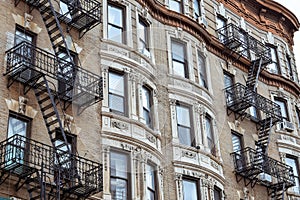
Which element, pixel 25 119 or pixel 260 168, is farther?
pixel 260 168

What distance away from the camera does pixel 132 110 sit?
2253cm

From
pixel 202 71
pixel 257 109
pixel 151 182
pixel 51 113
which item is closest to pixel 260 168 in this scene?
pixel 257 109

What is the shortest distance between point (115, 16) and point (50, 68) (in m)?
5.50

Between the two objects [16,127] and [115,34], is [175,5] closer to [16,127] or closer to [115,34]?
[115,34]

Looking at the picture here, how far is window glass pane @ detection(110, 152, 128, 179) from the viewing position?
2092 cm

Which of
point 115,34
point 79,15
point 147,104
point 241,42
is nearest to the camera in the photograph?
point 79,15

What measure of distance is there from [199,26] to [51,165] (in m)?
12.7

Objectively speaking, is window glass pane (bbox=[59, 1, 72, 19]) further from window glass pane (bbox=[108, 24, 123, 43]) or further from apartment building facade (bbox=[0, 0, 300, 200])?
window glass pane (bbox=[108, 24, 123, 43])

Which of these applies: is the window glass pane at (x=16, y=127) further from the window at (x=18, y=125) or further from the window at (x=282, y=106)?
the window at (x=282, y=106)

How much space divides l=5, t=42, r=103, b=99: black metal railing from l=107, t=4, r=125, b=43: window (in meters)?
2.85

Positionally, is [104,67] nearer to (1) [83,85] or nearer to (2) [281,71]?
(1) [83,85]

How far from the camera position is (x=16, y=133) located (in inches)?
733

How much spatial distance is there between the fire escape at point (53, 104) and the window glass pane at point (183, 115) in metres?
4.66

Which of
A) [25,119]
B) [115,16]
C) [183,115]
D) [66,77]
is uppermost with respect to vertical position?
[115,16]
